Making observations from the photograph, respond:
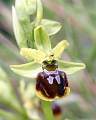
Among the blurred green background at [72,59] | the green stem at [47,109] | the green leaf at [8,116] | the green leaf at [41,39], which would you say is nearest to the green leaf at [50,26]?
the green leaf at [41,39]

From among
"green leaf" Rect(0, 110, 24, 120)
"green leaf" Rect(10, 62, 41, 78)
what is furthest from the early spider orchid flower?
"green leaf" Rect(0, 110, 24, 120)

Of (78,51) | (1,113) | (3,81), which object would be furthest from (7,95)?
(78,51)

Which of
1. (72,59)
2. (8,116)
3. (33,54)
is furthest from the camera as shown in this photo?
(72,59)

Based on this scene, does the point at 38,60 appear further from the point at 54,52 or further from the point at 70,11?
the point at 70,11

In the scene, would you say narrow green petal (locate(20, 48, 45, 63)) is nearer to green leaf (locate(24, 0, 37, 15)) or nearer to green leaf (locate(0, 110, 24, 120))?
green leaf (locate(24, 0, 37, 15))

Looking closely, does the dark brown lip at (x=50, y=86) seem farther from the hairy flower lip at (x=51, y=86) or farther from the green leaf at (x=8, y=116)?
the green leaf at (x=8, y=116)

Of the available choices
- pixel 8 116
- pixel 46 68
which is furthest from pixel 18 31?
pixel 8 116

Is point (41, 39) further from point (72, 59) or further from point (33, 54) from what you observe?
point (72, 59)
